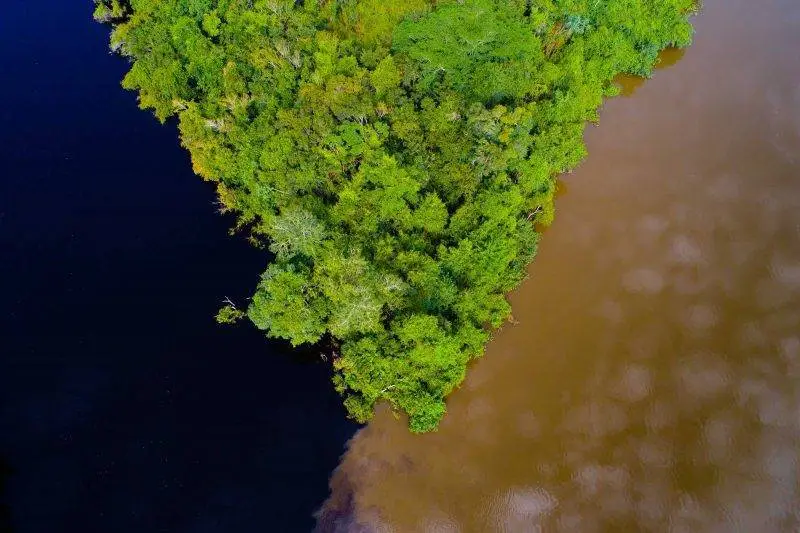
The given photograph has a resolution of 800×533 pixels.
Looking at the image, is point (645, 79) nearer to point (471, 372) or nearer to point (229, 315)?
point (471, 372)

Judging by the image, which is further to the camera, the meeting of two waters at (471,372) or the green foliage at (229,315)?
the green foliage at (229,315)

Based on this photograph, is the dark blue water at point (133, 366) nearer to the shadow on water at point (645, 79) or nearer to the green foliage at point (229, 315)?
the green foliage at point (229, 315)

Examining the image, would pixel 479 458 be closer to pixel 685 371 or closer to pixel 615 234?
pixel 685 371

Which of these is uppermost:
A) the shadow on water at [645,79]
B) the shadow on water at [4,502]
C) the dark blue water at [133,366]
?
the shadow on water at [645,79]

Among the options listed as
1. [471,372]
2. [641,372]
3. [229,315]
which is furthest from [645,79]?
[229,315]

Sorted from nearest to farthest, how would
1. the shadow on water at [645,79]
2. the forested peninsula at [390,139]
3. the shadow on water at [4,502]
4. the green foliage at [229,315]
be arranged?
the shadow on water at [4,502]
the forested peninsula at [390,139]
the green foliage at [229,315]
the shadow on water at [645,79]

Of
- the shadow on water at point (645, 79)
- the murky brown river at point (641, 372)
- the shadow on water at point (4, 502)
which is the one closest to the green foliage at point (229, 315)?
the murky brown river at point (641, 372)
